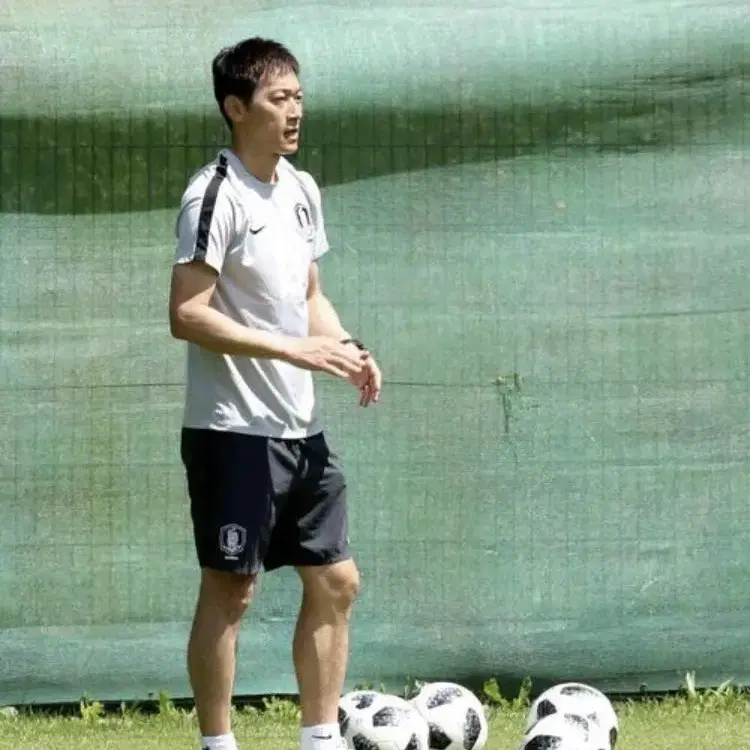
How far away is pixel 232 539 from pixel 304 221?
2.91 ft

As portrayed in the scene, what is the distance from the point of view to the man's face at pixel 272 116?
500cm

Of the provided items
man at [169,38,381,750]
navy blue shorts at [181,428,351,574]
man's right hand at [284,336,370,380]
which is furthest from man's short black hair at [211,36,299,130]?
navy blue shorts at [181,428,351,574]

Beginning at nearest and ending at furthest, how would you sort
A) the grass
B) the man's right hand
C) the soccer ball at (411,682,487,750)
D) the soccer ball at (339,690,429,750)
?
the man's right hand < the soccer ball at (339,690,429,750) < the soccer ball at (411,682,487,750) < the grass

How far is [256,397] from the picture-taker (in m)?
4.93

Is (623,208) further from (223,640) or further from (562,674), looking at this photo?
Answer: (223,640)

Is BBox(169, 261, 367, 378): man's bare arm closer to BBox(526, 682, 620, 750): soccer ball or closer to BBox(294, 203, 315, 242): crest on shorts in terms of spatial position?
BBox(294, 203, 315, 242): crest on shorts

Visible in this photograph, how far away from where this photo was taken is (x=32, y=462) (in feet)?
20.6

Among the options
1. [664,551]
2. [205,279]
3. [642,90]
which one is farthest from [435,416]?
[205,279]

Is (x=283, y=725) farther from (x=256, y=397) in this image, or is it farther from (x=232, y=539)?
(x=256, y=397)

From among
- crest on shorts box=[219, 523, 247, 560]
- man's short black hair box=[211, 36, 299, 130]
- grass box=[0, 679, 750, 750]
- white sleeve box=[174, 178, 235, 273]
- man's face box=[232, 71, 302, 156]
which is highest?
man's short black hair box=[211, 36, 299, 130]

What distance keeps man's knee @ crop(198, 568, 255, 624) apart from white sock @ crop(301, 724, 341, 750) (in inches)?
15.2

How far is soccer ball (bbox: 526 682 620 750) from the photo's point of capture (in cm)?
530

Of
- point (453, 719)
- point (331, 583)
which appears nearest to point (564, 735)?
point (453, 719)

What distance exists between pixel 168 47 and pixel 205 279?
1731 millimetres
